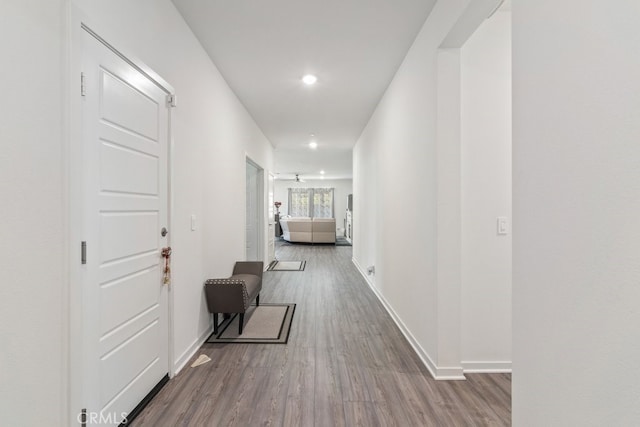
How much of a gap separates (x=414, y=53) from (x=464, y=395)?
2694 millimetres

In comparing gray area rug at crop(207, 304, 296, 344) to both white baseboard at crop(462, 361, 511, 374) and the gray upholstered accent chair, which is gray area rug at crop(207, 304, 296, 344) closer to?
the gray upholstered accent chair

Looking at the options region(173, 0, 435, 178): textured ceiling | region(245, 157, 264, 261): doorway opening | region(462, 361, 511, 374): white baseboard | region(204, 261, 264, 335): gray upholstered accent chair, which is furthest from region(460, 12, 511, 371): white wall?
region(245, 157, 264, 261): doorway opening

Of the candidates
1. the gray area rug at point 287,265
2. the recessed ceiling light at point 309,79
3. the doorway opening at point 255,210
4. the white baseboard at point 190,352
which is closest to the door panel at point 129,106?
the white baseboard at point 190,352

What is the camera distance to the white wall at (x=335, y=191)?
13.1m

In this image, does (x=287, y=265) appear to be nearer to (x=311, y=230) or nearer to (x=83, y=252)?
(x=311, y=230)

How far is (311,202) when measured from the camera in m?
13.2

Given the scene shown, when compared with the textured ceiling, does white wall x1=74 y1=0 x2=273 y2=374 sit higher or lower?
lower

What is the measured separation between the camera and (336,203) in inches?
518

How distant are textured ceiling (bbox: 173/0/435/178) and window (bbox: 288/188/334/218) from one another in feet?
27.8

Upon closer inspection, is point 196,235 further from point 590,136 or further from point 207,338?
point 590,136

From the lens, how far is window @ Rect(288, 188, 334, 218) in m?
13.1

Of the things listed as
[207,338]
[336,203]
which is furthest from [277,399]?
[336,203]

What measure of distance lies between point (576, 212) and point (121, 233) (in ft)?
6.45

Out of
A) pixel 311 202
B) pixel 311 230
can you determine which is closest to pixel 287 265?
pixel 311 230
